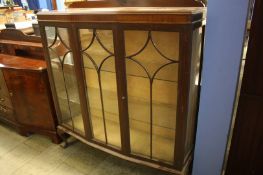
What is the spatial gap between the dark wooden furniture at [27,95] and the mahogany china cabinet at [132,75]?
0.20 m

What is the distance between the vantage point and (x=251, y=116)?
1183mm

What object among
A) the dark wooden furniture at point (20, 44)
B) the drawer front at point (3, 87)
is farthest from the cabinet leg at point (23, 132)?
the dark wooden furniture at point (20, 44)

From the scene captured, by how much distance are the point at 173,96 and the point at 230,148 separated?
494 mm

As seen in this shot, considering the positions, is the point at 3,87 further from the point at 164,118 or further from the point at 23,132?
the point at 164,118

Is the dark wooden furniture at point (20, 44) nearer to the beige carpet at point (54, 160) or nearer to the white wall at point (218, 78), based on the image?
the beige carpet at point (54, 160)

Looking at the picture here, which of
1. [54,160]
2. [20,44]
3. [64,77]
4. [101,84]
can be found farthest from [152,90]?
[20,44]

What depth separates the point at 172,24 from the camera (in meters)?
0.98

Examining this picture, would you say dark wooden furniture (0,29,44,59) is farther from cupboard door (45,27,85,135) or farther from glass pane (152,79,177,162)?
glass pane (152,79,177,162)

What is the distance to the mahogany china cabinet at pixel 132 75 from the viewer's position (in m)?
1.05

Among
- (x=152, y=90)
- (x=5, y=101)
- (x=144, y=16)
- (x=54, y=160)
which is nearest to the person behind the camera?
(x=144, y=16)

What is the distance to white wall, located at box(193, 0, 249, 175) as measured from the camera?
1.01 metres

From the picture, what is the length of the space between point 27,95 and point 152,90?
3.95 feet

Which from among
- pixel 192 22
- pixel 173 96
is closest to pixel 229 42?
pixel 192 22

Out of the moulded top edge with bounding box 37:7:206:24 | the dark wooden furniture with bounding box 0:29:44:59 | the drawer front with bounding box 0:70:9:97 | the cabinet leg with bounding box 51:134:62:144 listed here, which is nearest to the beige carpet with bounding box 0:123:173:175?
the cabinet leg with bounding box 51:134:62:144
